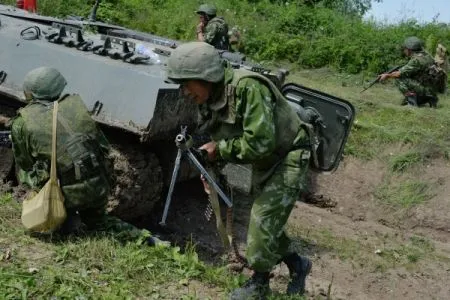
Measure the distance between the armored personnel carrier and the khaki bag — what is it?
917 mm

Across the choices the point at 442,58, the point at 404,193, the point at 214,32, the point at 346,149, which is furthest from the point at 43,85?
the point at 442,58

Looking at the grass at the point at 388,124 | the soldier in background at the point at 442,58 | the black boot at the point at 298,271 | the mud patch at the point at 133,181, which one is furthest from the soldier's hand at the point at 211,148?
the soldier in background at the point at 442,58

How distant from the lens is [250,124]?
3.42 meters

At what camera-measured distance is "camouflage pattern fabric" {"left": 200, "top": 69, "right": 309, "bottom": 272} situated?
346cm

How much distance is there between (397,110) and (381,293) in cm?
489

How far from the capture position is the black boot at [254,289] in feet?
12.2

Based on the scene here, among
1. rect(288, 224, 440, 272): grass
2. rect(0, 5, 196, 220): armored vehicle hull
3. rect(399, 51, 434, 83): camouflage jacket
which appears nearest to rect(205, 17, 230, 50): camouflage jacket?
rect(399, 51, 434, 83): camouflage jacket

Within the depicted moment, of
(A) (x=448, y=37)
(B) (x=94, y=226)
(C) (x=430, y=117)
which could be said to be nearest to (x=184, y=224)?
(B) (x=94, y=226)

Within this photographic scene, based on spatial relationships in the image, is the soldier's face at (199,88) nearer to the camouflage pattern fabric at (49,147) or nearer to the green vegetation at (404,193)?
the camouflage pattern fabric at (49,147)

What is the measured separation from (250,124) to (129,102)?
1.91 meters

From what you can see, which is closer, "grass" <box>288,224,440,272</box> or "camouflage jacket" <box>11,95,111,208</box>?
"camouflage jacket" <box>11,95,111,208</box>

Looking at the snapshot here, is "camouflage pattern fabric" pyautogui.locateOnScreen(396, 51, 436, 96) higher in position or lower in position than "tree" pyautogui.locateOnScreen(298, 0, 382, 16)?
lower

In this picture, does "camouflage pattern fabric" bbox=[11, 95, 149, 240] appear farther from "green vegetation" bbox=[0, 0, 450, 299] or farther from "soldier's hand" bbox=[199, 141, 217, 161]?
"soldier's hand" bbox=[199, 141, 217, 161]

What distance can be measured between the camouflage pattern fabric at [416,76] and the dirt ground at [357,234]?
9.56ft
